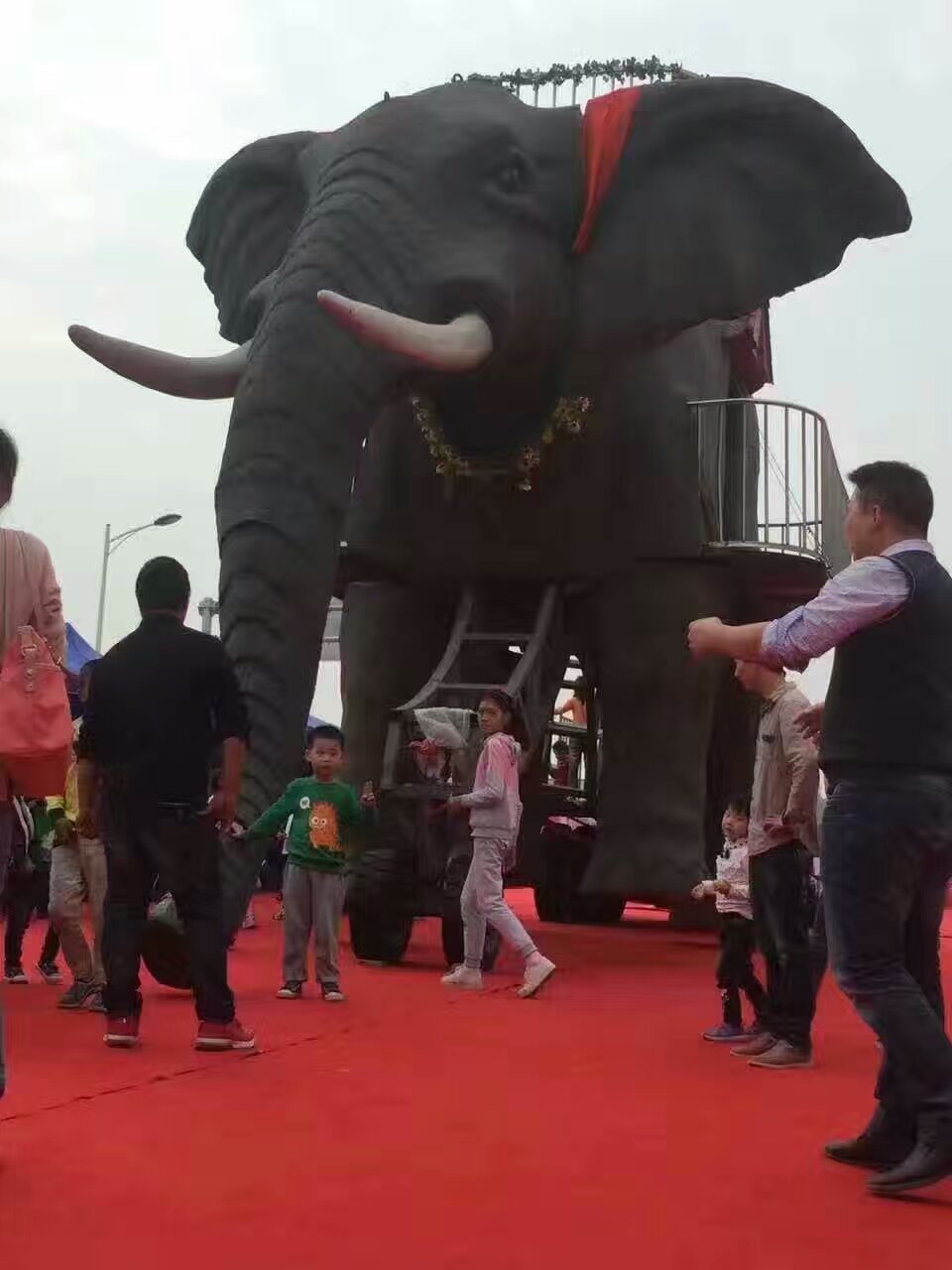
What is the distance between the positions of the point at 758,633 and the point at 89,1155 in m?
1.96

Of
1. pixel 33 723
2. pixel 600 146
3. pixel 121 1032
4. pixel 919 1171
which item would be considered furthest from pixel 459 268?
pixel 919 1171

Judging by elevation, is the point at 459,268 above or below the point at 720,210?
below

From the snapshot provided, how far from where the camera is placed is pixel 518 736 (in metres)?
9.14

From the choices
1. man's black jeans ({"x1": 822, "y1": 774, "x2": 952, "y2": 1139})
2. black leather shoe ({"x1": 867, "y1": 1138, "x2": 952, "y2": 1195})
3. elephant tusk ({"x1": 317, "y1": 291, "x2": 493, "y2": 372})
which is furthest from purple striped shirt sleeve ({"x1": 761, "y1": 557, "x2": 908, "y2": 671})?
elephant tusk ({"x1": 317, "y1": 291, "x2": 493, "y2": 372})

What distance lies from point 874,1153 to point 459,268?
5.46 m

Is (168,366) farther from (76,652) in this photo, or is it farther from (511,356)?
(76,652)

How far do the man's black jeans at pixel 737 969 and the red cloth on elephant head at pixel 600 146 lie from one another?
4276 mm

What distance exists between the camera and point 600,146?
9.27m

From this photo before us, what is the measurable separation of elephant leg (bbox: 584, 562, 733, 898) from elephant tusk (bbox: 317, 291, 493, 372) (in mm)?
2097

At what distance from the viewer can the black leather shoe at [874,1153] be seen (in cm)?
406

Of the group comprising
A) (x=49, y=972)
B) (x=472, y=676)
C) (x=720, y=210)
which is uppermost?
(x=720, y=210)

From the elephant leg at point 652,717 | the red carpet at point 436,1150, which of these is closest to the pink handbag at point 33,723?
the red carpet at point 436,1150

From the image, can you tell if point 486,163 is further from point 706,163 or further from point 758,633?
point 758,633

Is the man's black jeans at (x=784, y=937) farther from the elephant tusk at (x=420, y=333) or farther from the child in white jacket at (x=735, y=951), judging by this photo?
the elephant tusk at (x=420, y=333)
